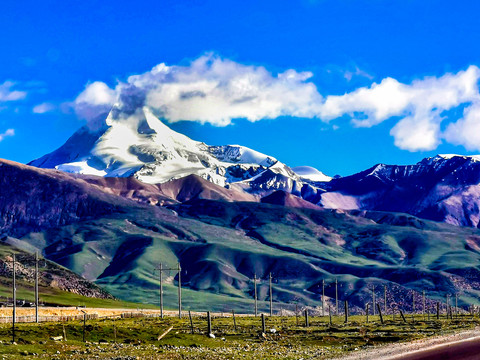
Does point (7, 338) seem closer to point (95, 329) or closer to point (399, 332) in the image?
point (95, 329)

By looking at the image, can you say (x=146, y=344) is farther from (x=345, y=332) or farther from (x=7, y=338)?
(x=345, y=332)

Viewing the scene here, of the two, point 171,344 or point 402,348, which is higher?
point 171,344

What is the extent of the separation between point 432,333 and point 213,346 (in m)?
45.5

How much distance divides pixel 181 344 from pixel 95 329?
10.1 meters

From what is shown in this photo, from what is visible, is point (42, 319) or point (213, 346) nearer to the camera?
point (213, 346)

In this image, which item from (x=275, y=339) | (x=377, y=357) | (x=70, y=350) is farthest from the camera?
(x=275, y=339)

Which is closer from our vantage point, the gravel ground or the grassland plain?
the grassland plain

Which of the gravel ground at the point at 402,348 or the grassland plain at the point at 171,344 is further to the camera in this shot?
the gravel ground at the point at 402,348

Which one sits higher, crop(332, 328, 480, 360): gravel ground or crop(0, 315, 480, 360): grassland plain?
crop(0, 315, 480, 360): grassland plain

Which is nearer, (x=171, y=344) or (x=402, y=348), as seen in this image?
(x=171, y=344)

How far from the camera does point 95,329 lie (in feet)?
314

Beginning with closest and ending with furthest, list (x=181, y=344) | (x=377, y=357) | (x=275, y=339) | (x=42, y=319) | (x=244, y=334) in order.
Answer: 1. (x=377, y=357)
2. (x=181, y=344)
3. (x=275, y=339)
4. (x=244, y=334)
5. (x=42, y=319)

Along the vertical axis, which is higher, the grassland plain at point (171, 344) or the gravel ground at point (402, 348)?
the grassland plain at point (171, 344)

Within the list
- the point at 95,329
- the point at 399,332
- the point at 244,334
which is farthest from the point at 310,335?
the point at 95,329
